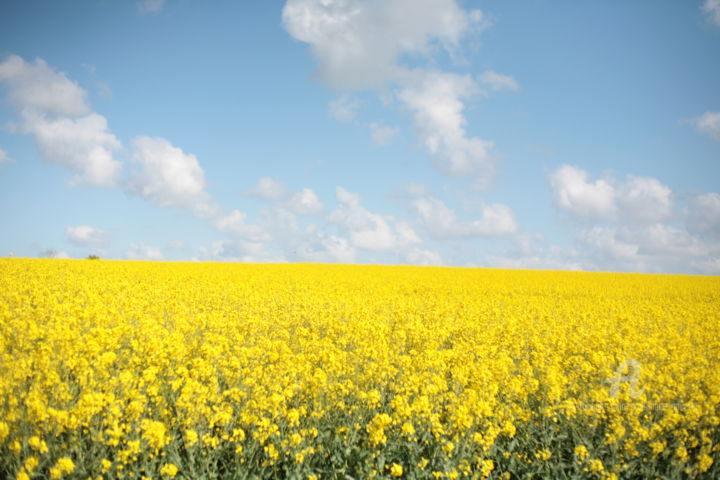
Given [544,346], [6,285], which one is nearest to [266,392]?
[544,346]

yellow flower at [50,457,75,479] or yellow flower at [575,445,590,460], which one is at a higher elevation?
yellow flower at [50,457,75,479]

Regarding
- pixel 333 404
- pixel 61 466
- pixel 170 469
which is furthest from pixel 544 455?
pixel 61 466

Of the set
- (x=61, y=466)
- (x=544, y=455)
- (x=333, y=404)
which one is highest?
(x=61, y=466)

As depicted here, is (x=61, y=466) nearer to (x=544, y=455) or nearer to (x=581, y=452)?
(x=544, y=455)

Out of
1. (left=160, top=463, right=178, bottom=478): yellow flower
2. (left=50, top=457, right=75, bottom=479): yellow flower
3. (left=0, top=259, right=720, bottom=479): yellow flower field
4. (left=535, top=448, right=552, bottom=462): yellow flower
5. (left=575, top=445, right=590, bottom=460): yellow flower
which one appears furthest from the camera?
(left=535, top=448, right=552, bottom=462): yellow flower

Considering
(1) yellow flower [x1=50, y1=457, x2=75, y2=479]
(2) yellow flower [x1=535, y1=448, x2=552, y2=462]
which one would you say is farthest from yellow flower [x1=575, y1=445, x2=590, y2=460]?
(1) yellow flower [x1=50, y1=457, x2=75, y2=479]

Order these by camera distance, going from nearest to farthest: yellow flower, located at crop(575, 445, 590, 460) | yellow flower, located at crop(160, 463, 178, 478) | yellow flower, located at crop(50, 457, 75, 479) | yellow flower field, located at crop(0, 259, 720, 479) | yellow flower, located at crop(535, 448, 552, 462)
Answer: yellow flower, located at crop(50, 457, 75, 479) < yellow flower, located at crop(160, 463, 178, 478) < yellow flower field, located at crop(0, 259, 720, 479) < yellow flower, located at crop(575, 445, 590, 460) < yellow flower, located at crop(535, 448, 552, 462)

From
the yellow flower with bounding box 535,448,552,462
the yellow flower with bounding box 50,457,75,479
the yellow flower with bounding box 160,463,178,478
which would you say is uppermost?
the yellow flower with bounding box 50,457,75,479

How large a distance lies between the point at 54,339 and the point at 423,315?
9751 millimetres

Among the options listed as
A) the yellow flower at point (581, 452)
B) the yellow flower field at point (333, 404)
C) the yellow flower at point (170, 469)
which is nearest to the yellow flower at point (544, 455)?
the yellow flower field at point (333, 404)

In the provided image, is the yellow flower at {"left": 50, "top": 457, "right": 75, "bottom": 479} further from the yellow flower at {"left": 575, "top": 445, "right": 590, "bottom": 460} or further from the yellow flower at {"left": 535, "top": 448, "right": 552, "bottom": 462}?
the yellow flower at {"left": 575, "top": 445, "right": 590, "bottom": 460}

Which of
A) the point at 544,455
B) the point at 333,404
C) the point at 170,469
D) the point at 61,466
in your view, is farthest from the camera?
the point at 333,404

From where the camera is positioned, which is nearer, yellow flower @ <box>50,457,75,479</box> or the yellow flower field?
yellow flower @ <box>50,457,75,479</box>

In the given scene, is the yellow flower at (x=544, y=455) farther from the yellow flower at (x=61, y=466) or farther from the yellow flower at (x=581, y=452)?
the yellow flower at (x=61, y=466)
